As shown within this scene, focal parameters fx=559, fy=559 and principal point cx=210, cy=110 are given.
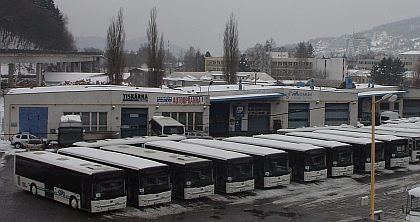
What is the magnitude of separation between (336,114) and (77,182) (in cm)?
3793

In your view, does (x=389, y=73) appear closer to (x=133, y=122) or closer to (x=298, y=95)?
(x=298, y=95)

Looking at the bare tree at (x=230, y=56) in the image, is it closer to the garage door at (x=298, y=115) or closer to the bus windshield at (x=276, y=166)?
the garage door at (x=298, y=115)

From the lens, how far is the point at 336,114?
53.9 meters

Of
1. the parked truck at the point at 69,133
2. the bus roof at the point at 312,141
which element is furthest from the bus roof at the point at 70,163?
the parked truck at the point at 69,133

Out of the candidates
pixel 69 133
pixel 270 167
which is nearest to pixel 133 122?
pixel 69 133

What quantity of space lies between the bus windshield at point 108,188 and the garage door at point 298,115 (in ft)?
108

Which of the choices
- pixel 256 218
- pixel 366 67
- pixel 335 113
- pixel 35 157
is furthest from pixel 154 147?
pixel 366 67

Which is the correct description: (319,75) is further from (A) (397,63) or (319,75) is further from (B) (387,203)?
(B) (387,203)

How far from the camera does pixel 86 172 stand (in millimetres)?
19781

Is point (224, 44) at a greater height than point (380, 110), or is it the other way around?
point (224, 44)

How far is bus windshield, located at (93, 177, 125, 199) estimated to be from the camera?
1958cm

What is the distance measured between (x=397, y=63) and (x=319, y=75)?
54.5 ft

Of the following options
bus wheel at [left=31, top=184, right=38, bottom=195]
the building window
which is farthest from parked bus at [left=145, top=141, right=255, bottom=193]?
the building window

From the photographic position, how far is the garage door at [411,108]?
2574 inches
